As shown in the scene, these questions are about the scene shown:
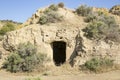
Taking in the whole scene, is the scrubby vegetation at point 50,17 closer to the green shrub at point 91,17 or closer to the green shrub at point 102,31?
the green shrub at point 91,17

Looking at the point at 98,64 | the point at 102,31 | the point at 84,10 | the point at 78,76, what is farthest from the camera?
the point at 84,10

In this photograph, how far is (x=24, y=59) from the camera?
19047mm

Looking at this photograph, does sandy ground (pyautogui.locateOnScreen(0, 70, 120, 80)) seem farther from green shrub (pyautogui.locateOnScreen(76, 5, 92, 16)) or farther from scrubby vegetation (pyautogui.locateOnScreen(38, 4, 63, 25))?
green shrub (pyautogui.locateOnScreen(76, 5, 92, 16))

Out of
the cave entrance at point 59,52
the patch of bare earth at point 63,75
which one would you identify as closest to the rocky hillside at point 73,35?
the patch of bare earth at point 63,75

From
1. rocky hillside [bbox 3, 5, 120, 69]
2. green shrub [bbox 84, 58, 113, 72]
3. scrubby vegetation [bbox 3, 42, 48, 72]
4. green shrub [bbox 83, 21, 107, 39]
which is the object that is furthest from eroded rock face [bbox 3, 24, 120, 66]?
scrubby vegetation [bbox 3, 42, 48, 72]

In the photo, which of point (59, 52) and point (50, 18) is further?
point (59, 52)

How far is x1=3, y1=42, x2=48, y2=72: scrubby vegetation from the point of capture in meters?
18.6

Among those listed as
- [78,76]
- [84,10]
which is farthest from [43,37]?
[84,10]

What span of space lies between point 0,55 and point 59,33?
5042mm

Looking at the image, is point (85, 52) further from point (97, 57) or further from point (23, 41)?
point (23, 41)

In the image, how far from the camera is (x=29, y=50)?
63.9ft

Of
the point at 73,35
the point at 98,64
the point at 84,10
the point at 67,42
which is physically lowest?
the point at 98,64

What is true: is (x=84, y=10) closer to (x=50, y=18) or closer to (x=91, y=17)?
(x=91, y=17)

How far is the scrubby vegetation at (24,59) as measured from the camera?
731 inches
